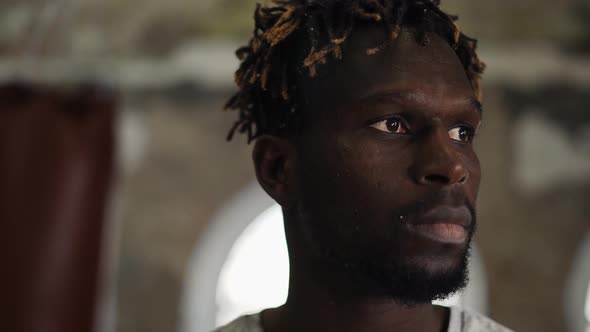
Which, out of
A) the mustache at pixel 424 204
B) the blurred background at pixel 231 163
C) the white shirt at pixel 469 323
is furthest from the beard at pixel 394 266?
the blurred background at pixel 231 163

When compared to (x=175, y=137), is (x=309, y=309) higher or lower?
lower

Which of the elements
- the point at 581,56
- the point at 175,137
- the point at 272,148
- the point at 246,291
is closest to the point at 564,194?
the point at 581,56

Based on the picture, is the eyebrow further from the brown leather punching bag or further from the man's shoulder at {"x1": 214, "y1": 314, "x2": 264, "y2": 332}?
the brown leather punching bag

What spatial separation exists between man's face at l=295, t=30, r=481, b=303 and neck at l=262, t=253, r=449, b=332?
0.03 meters

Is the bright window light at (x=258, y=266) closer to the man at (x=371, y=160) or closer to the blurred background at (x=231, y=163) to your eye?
the blurred background at (x=231, y=163)

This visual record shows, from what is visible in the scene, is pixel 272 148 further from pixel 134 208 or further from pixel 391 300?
pixel 134 208

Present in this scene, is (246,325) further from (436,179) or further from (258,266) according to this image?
(258,266)

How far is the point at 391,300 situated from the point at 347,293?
0.08 metres

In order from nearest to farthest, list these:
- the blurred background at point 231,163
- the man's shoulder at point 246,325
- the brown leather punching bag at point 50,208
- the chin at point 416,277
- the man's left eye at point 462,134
A: the chin at point 416,277, the man's left eye at point 462,134, the man's shoulder at point 246,325, the brown leather punching bag at point 50,208, the blurred background at point 231,163

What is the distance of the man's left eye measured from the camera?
1385 mm

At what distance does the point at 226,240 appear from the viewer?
5559 mm

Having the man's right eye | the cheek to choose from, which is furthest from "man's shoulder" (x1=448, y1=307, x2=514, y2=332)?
the man's right eye

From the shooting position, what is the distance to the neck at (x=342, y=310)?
1.35 meters

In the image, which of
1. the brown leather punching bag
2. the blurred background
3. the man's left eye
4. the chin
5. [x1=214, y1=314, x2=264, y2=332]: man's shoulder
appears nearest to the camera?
the chin
